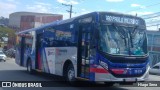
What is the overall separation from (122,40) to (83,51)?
A: 1811mm

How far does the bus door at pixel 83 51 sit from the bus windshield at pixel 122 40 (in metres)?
0.95

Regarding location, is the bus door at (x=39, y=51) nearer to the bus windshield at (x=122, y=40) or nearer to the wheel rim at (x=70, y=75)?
the wheel rim at (x=70, y=75)

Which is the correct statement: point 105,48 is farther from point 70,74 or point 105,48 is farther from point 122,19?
point 70,74

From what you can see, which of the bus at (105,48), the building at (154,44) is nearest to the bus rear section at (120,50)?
the bus at (105,48)

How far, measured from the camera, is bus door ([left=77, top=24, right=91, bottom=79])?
14078 millimetres

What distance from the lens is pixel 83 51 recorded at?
14477 mm

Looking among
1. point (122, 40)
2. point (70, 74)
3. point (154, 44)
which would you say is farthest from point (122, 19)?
point (154, 44)

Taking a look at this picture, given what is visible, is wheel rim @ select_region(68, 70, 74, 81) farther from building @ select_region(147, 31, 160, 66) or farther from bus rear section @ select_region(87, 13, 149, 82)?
building @ select_region(147, 31, 160, 66)

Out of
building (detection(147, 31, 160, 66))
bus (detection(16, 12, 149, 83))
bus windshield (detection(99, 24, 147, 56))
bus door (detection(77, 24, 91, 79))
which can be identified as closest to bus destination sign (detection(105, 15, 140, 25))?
bus (detection(16, 12, 149, 83))

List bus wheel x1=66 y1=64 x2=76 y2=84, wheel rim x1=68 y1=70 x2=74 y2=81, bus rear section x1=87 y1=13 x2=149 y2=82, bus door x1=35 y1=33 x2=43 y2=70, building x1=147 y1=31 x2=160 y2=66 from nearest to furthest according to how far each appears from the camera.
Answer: bus rear section x1=87 y1=13 x2=149 y2=82
bus wheel x1=66 y1=64 x2=76 y2=84
wheel rim x1=68 y1=70 x2=74 y2=81
bus door x1=35 y1=33 x2=43 y2=70
building x1=147 y1=31 x2=160 y2=66

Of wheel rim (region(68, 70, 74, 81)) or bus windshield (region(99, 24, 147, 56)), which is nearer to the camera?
bus windshield (region(99, 24, 147, 56))

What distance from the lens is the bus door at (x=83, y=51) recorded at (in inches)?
554

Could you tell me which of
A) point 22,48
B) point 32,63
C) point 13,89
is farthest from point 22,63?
point 13,89

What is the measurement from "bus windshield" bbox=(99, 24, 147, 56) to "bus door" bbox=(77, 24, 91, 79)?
0.95 m
